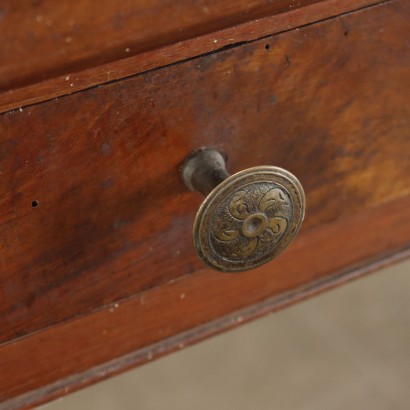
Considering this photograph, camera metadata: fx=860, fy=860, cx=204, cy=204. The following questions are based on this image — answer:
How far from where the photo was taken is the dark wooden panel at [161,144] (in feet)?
2.42

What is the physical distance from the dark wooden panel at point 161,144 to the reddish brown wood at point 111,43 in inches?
0.6

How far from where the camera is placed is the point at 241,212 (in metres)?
0.74

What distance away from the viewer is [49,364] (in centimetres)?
93

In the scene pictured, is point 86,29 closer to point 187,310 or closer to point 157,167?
point 157,167

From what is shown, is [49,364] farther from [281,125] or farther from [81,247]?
[281,125]

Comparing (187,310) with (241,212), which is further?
(187,310)

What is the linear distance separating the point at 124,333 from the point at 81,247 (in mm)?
184

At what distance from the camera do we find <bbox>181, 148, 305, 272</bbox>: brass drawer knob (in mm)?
726

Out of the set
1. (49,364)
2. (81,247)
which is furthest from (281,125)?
(49,364)

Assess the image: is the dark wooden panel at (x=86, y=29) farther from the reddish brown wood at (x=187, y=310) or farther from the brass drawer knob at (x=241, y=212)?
the reddish brown wood at (x=187, y=310)

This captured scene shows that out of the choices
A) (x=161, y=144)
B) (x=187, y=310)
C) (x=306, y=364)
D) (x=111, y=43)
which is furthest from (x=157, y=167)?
(x=306, y=364)

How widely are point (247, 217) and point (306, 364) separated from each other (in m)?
→ 0.75

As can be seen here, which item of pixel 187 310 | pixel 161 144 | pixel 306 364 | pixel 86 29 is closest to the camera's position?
pixel 86 29

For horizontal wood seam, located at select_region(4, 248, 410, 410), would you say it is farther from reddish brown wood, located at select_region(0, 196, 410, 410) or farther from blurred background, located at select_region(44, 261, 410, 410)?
blurred background, located at select_region(44, 261, 410, 410)
